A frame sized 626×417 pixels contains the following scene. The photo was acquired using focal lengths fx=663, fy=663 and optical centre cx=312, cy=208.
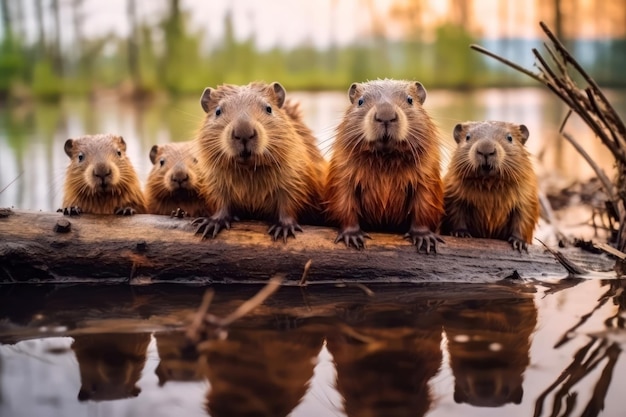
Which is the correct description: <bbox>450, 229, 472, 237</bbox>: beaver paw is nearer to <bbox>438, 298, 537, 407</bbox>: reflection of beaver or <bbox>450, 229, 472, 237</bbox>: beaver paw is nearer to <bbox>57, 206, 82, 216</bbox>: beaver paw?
<bbox>438, 298, 537, 407</bbox>: reflection of beaver

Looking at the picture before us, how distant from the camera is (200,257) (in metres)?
3.33

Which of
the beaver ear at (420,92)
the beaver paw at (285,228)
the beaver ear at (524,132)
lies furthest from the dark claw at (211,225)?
the beaver ear at (524,132)

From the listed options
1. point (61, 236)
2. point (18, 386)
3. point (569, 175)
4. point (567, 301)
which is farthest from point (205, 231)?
point (569, 175)

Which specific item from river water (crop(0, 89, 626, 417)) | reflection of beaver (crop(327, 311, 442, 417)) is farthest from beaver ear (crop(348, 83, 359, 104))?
reflection of beaver (crop(327, 311, 442, 417))

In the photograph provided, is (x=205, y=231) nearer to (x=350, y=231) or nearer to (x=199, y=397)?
(x=350, y=231)

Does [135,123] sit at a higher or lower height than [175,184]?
higher

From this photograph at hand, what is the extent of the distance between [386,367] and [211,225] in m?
1.48

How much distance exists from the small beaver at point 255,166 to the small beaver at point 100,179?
55 cm

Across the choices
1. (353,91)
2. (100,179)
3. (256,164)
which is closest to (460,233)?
(353,91)

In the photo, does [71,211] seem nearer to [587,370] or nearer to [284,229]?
[284,229]

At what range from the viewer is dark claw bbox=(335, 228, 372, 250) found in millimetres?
3330

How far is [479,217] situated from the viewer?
3592mm

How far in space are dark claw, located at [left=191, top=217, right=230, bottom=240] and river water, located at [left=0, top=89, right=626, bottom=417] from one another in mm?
286

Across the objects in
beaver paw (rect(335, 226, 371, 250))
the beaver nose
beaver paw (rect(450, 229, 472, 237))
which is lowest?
beaver paw (rect(450, 229, 472, 237))
